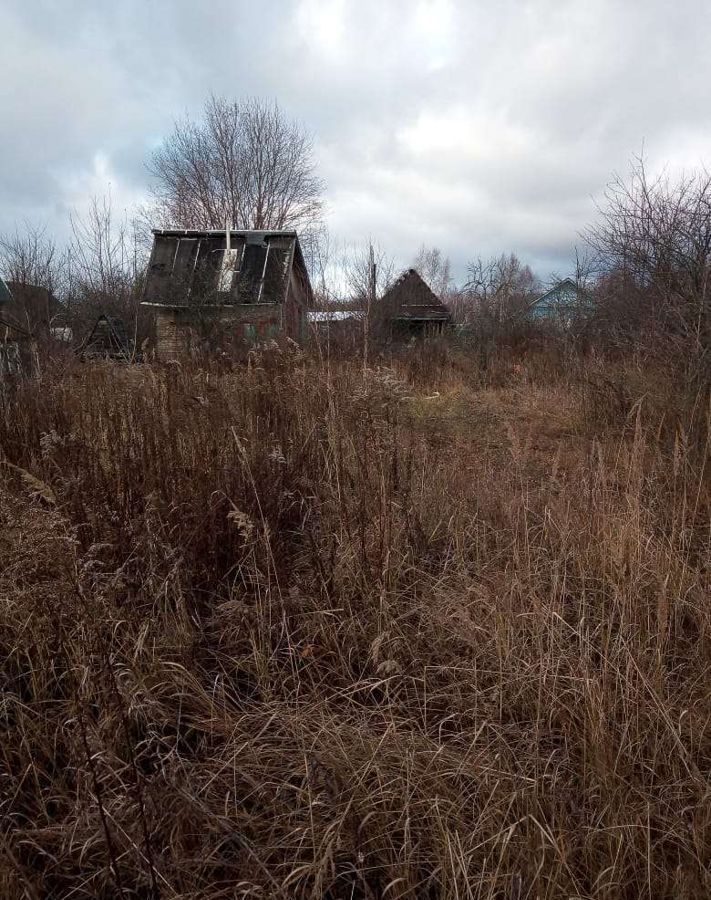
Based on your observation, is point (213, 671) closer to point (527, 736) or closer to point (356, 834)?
point (356, 834)

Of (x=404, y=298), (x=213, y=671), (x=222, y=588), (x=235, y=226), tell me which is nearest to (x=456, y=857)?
(x=213, y=671)

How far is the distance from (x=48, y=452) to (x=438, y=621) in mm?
1757

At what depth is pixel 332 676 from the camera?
1.77 m

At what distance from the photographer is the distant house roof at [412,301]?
46.6ft

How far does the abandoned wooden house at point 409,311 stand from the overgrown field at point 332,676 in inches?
413

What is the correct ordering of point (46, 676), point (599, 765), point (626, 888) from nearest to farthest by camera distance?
1. point (626, 888)
2. point (599, 765)
3. point (46, 676)

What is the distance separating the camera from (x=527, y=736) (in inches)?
57.7

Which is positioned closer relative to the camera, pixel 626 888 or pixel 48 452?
pixel 626 888

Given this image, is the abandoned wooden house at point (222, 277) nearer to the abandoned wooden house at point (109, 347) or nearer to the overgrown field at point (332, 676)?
the abandoned wooden house at point (109, 347)

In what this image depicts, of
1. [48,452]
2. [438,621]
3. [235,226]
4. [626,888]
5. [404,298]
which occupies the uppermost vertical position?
[235,226]

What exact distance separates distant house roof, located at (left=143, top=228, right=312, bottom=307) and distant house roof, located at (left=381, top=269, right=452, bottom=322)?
2420 mm

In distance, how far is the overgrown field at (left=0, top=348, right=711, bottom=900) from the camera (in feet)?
3.84

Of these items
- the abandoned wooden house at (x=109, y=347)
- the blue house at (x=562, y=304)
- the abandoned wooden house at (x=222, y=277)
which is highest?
the abandoned wooden house at (x=222, y=277)

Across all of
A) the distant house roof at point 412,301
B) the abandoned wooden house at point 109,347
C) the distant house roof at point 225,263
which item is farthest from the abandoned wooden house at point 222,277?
the distant house roof at point 412,301
